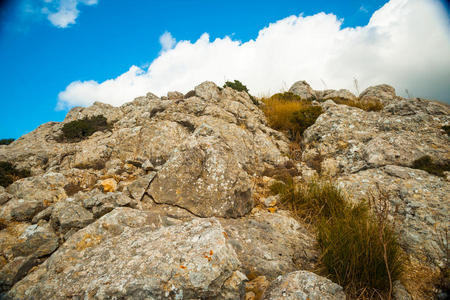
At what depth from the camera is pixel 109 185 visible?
4898 millimetres

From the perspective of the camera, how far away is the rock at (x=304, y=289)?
2.05 m

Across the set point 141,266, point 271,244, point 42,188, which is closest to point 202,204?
point 271,244

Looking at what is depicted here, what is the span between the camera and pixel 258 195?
16.7 ft

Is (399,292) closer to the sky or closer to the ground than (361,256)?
closer to the ground

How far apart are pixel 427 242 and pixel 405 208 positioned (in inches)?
31.2

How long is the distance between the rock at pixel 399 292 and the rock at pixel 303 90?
46.5 feet

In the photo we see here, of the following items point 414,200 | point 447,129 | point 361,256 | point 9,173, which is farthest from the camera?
point 9,173

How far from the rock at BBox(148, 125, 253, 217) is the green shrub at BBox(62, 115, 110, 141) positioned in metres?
6.47

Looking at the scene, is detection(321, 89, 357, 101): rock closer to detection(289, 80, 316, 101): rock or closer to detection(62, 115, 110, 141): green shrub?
detection(289, 80, 316, 101): rock

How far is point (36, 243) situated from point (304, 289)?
4389 mm

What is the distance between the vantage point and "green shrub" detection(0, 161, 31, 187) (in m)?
5.74

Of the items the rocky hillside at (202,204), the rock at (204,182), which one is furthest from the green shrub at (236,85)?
the rock at (204,182)

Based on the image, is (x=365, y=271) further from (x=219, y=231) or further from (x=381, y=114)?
(x=381, y=114)

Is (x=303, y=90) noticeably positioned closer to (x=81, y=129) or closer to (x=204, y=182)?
(x=204, y=182)
